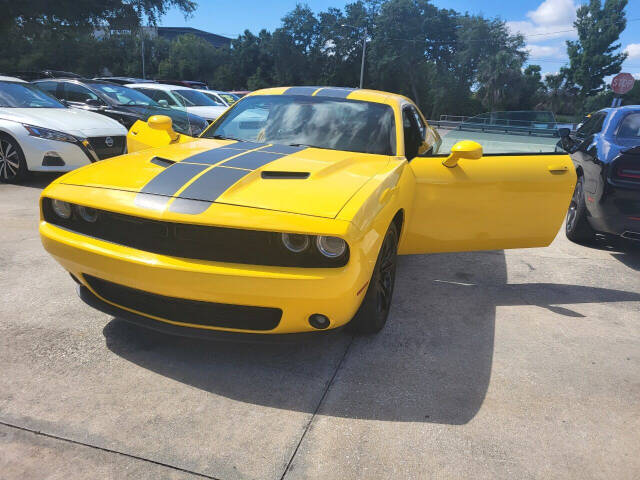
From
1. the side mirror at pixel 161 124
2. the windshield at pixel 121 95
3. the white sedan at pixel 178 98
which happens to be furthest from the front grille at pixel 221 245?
the white sedan at pixel 178 98

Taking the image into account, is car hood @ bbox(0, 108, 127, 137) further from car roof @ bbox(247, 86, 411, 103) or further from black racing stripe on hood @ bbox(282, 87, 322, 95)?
black racing stripe on hood @ bbox(282, 87, 322, 95)

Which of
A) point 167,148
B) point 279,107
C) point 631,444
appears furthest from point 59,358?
point 631,444

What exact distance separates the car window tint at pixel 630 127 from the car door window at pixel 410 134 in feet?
7.40

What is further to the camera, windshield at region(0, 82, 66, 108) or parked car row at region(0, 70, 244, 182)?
windshield at region(0, 82, 66, 108)

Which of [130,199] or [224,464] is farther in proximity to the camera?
[130,199]

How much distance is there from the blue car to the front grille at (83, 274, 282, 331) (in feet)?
11.8

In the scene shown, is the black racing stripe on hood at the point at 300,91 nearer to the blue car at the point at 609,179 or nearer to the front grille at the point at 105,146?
the blue car at the point at 609,179

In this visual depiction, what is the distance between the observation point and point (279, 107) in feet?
12.1

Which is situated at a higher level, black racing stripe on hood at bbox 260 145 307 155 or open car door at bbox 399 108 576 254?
black racing stripe on hood at bbox 260 145 307 155

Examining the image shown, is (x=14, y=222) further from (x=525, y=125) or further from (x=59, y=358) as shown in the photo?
(x=525, y=125)

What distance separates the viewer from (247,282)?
7.14 feet

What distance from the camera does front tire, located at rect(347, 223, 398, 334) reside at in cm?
271

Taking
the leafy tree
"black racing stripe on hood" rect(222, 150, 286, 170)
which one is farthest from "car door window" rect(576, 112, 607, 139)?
the leafy tree

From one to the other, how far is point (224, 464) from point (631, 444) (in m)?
1.73
